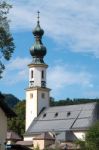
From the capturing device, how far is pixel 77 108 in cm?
9925

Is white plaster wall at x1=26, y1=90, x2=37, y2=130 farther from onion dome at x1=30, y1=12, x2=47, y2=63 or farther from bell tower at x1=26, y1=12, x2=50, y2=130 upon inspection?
onion dome at x1=30, y1=12, x2=47, y2=63

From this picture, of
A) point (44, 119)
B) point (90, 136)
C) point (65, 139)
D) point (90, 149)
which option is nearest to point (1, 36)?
point (90, 149)

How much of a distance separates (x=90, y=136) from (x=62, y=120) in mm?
25795

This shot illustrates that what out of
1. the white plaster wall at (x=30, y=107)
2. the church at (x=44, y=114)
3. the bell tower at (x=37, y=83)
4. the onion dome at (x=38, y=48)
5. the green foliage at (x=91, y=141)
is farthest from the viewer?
the onion dome at (x=38, y=48)

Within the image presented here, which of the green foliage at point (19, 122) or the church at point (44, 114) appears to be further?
the green foliage at point (19, 122)

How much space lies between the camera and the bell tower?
104m

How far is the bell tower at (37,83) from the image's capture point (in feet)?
340

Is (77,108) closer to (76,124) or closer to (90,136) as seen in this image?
(76,124)

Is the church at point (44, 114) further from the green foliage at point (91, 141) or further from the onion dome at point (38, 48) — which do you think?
the green foliage at point (91, 141)

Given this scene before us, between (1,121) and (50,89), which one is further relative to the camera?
(50,89)

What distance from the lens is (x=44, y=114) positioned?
336 feet

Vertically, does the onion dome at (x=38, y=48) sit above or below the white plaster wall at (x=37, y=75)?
above

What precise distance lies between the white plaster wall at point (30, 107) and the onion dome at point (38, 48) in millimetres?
6711

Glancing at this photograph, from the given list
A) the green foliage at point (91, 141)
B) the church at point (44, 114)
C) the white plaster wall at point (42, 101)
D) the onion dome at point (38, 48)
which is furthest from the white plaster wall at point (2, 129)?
the onion dome at point (38, 48)
